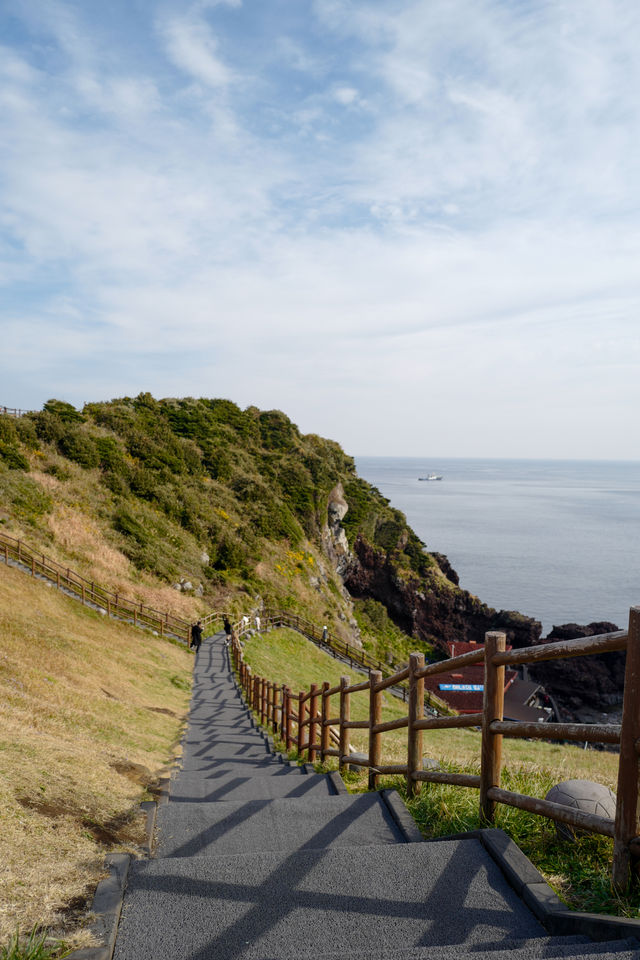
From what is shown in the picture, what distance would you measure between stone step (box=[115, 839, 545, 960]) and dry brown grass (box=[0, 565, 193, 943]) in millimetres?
456

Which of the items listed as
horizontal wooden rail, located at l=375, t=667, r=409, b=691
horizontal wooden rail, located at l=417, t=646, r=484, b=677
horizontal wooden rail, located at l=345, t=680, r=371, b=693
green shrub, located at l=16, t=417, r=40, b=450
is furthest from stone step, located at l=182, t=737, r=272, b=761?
green shrub, located at l=16, t=417, r=40, b=450

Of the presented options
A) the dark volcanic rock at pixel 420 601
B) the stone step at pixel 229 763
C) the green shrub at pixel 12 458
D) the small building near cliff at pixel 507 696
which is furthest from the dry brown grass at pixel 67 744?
the dark volcanic rock at pixel 420 601

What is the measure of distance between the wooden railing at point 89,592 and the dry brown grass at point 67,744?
1.82 meters

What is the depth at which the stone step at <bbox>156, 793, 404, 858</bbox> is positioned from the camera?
15.6 feet

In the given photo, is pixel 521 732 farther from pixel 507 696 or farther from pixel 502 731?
pixel 507 696

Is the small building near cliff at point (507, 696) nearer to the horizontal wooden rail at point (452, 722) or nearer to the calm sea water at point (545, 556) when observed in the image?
the calm sea water at point (545, 556)

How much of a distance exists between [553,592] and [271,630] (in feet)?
173

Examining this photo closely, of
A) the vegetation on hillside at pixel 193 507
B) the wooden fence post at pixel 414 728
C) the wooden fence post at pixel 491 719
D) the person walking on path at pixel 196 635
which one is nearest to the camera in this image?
the wooden fence post at pixel 491 719

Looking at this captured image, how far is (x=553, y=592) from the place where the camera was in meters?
75.2

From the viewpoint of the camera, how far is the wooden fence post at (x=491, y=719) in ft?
14.3

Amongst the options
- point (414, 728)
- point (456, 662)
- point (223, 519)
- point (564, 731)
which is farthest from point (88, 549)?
point (564, 731)

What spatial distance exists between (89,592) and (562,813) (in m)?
24.2

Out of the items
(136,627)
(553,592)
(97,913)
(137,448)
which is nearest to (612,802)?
(97,913)

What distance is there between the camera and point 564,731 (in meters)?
3.72
